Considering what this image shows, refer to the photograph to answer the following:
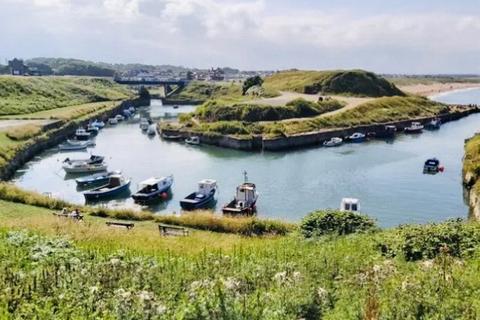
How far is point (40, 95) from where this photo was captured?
9019 centimetres

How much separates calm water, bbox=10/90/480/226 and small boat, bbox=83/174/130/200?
0.86 m

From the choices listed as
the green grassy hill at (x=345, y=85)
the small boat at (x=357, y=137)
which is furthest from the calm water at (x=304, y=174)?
the green grassy hill at (x=345, y=85)

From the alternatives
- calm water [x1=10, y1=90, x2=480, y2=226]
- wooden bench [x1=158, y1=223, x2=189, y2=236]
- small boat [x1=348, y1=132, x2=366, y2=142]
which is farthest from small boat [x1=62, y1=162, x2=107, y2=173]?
small boat [x1=348, y1=132, x2=366, y2=142]

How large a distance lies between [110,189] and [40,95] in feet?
200

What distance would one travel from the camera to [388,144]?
6406 cm

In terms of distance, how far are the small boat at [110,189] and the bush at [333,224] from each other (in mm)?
22084

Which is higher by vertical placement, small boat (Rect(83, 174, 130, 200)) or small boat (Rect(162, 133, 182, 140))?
small boat (Rect(83, 174, 130, 200))

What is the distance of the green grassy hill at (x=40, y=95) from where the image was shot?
75938 mm

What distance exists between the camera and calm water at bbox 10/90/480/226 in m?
34.5

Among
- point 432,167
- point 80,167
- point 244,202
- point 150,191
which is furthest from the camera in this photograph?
point 432,167

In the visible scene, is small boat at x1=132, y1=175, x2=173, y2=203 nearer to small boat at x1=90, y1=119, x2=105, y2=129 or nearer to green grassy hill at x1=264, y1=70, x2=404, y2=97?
small boat at x1=90, y1=119, x2=105, y2=129

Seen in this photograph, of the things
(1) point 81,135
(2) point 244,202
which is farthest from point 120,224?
(1) point 81,135

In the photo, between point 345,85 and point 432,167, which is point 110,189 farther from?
point 345,85

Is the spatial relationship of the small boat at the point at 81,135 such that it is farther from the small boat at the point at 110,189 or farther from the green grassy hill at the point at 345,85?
the green grassy hill at the point at 345,85
